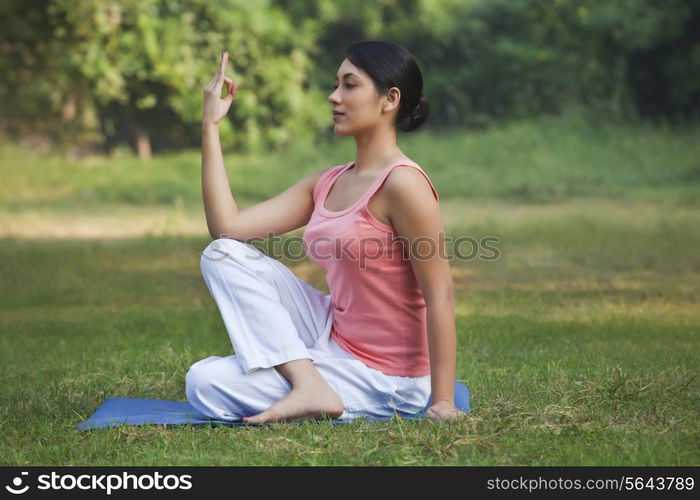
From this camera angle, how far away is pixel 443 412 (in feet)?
9.85

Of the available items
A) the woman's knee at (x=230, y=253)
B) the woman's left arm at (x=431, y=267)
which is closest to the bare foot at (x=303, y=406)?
the woman's left arm at (x=431, y=267)

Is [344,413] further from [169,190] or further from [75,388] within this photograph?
[169,190]

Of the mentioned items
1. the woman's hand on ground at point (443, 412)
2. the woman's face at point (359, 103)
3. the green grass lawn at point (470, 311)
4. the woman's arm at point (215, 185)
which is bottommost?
the green grass lawn at point (470, 311)

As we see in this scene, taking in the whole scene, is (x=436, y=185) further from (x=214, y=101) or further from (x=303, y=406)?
(x=303, y=406)

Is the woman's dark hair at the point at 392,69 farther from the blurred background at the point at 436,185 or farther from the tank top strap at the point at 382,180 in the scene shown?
the blurred background at the point at 436,185

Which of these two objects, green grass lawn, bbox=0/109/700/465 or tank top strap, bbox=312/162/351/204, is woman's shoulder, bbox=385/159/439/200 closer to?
tank top strap, bbox=312/162/351/204

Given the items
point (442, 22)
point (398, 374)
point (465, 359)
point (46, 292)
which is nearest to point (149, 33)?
point (442, 22)

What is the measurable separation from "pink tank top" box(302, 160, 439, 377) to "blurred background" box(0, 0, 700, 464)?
0.31m

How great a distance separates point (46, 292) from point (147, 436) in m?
3.22

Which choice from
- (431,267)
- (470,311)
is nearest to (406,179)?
(431,267)

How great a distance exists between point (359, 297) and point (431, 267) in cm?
25

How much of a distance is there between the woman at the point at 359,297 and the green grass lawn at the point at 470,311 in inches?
4.4

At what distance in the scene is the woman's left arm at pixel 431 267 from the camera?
2994 millimetres

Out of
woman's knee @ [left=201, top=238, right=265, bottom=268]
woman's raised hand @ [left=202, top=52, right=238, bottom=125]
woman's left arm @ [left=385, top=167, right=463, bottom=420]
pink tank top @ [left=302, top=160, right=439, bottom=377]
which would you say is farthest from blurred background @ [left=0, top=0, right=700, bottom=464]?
woman's raised hand @ [left=202, top=52, right=238, bottom=125]
